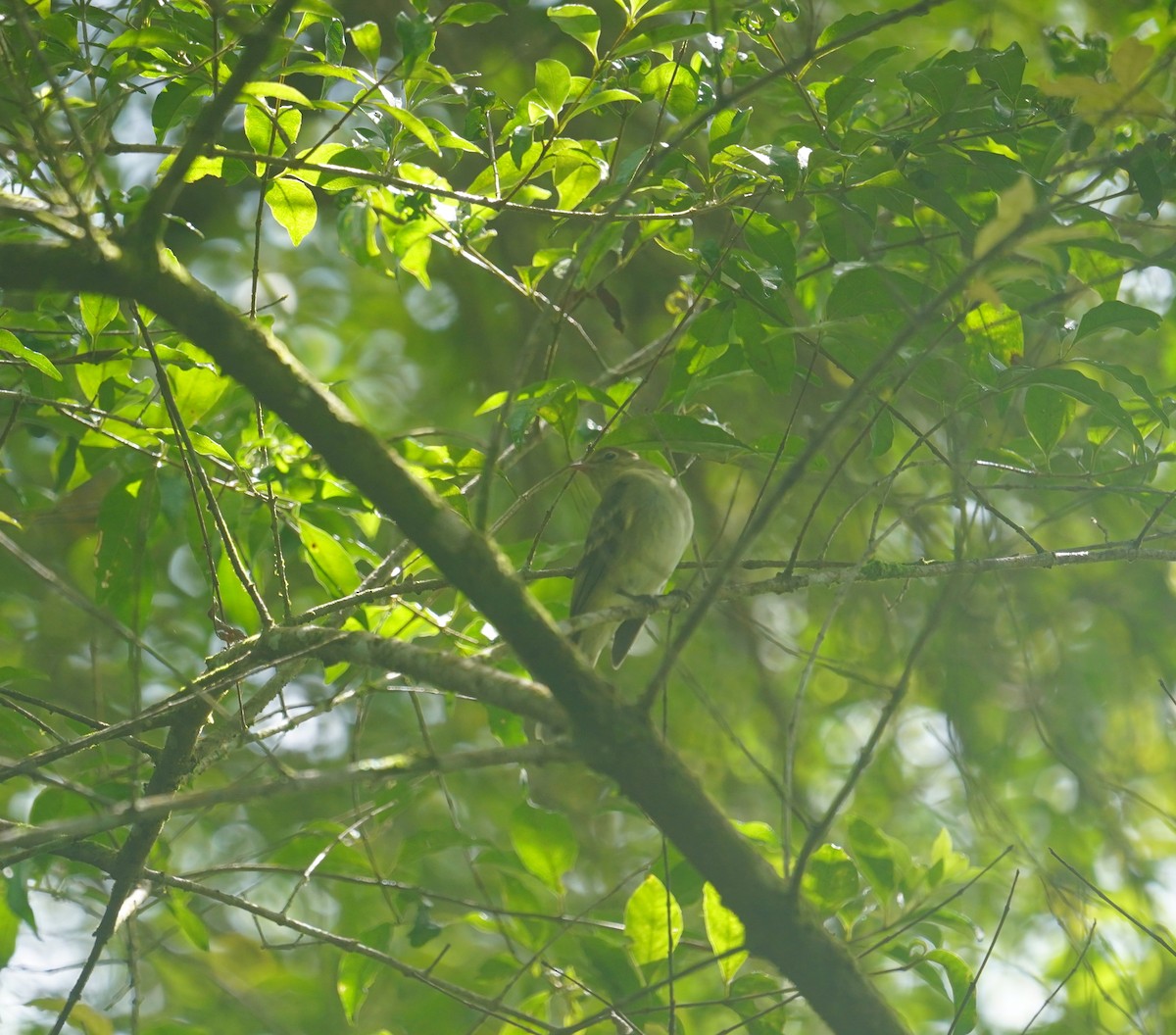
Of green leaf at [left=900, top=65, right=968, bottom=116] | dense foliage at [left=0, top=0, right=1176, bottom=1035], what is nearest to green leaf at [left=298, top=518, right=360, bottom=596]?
dense foliage at [left=0, top=0, right=1176, bottom=1035]

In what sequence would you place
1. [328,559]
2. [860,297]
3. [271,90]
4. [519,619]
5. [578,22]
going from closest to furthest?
1. [519,619]
2. [271,90]
3. [578,22]
4. [860,297]
5. [328,559]

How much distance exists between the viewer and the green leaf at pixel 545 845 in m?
3.50

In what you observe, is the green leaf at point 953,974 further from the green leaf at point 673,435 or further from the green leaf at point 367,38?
the green leaf at point 367,38

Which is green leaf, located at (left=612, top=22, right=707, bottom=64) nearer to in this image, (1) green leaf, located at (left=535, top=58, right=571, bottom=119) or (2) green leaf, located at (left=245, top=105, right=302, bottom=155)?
(1) green leaf, located at (left=535, top=58, right=571, bottom=119)

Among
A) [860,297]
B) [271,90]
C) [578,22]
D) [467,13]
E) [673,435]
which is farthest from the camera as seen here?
[673,435]

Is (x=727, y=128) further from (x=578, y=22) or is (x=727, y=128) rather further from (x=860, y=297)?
(x=860, y=297)

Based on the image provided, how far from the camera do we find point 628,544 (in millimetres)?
5270

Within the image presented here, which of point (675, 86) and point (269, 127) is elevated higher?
point (269, 127)

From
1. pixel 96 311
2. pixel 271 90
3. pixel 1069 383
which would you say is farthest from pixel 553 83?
pixel 1069 383

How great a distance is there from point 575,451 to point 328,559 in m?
2.12

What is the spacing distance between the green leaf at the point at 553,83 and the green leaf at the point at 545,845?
212 cm

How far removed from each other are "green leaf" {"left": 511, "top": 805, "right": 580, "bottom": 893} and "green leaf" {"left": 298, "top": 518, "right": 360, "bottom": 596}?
0.93 metres

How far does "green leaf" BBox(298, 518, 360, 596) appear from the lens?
345 cm

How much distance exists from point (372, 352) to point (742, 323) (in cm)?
617
